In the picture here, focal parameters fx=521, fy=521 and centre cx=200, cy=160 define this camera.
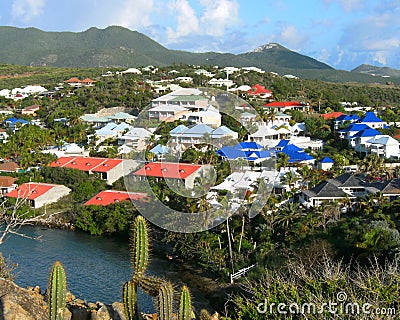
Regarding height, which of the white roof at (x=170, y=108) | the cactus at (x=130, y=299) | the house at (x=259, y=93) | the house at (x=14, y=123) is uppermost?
the house at (x=259, y=93)

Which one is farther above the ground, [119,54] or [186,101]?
[119,54]

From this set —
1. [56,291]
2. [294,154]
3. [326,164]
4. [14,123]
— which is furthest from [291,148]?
[14,123]

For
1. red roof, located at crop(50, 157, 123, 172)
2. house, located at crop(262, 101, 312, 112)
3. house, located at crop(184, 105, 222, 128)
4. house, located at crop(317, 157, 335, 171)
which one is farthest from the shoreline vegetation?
house, located at crop(262, 101, 312, 112)

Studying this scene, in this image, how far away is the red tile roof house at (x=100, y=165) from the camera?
2309 cm

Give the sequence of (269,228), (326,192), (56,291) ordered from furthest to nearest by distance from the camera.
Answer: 1. (326,192)
2. (269,228)
3. (56,291)

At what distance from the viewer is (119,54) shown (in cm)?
10925

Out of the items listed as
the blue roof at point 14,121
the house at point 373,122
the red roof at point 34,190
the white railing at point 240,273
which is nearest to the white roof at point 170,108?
the red roof at point 34,190

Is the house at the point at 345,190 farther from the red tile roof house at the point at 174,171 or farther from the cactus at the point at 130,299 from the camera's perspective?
the cactus at the point at 130,299

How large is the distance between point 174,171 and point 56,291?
534 inches

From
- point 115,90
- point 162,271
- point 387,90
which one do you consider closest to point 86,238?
point 162,271

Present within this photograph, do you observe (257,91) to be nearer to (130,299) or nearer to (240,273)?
(240,273)

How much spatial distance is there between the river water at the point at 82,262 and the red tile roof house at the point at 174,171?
244 centimetres

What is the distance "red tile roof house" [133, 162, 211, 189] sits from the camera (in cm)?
1661

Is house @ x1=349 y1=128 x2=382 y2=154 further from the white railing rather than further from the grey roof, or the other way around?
the white railing
